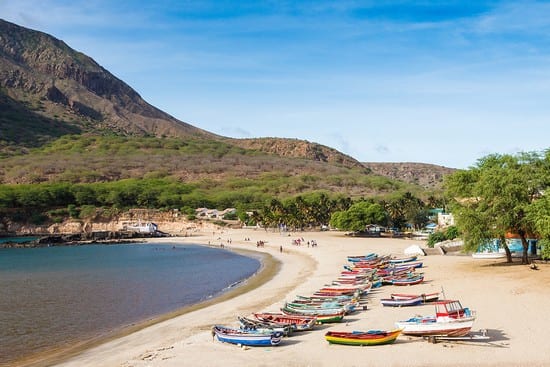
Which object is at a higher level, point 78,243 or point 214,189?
point 214,189

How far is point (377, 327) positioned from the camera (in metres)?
25.8

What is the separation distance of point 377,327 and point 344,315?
279cm

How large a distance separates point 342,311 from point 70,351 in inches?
562

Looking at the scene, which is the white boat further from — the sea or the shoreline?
the sea

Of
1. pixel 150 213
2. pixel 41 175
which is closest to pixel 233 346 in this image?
pixel 150 213

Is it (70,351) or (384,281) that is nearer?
(70,351)

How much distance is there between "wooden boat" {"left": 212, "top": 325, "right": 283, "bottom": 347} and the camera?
75.7ft

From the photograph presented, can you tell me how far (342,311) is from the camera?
27859mm

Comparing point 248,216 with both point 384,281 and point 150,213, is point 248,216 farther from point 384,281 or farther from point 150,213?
point 384,281

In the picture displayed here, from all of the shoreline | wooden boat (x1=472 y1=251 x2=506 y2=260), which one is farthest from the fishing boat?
wooden boat (x1=472 y1=251 x2=506 y2=260)

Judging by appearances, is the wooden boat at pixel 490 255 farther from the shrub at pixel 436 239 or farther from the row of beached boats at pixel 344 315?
the shrub at pixel 436 239

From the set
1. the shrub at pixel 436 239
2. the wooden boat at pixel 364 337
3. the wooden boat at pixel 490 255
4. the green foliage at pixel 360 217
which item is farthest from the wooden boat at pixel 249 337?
the green foliage at pixel 360 217

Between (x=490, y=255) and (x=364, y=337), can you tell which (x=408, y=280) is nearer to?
(x=490, y=255)

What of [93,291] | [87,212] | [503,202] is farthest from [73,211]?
[503,202]
